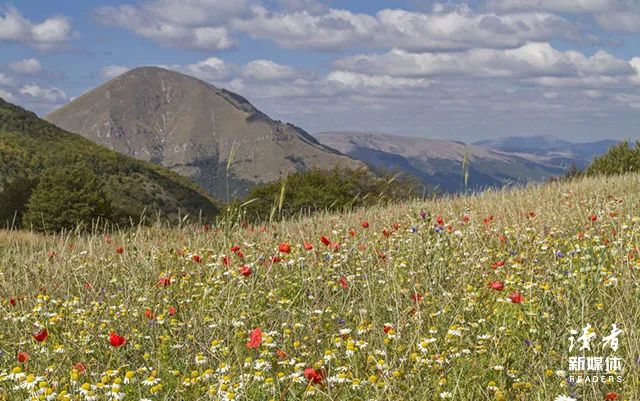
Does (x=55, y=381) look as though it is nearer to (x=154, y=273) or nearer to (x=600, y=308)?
(x=154, y=273)

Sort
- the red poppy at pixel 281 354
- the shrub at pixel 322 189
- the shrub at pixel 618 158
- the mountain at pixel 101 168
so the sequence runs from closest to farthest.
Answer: the red poppy at pixel 281 354, the shrub at pixel 618 158, the shrub at pixel 322 189, the mountain at pixel 101 168

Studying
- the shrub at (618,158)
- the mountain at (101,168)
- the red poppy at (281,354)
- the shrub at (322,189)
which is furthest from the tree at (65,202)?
the mountain at (101,168)

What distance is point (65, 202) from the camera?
4606 centimetres

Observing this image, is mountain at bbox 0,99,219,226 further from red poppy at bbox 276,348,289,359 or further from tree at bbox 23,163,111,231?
red poppy at bbox 276,348,289,359

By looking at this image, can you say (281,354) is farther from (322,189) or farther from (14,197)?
(14,197)

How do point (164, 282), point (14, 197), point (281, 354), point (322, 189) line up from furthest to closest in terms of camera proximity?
point (14, 197) → point (322, 189) → point (164, 282) → point (281, 354)

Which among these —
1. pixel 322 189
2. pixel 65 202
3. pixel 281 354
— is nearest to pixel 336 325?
pixel 281 354

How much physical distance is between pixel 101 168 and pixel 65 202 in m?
79.3

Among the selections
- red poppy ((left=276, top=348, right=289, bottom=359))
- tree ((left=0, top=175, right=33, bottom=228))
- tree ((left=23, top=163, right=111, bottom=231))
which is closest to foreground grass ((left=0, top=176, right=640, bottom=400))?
red poppy ((left=276, top=348, right=289, bottom=359))

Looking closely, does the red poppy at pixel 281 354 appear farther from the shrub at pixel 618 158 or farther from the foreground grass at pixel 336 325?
the shrub at pixel 618 158

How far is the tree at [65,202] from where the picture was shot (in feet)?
146

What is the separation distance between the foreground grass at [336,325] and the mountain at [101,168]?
89892mm

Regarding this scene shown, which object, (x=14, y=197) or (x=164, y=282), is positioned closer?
(x=164, y=282)

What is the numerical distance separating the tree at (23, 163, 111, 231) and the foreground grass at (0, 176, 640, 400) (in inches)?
1560
